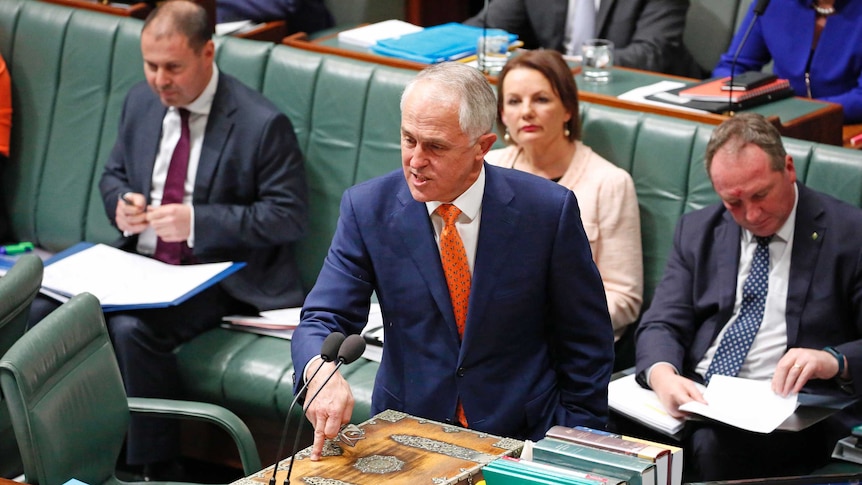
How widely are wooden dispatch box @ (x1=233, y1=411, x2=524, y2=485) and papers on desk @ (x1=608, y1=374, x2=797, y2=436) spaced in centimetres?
91

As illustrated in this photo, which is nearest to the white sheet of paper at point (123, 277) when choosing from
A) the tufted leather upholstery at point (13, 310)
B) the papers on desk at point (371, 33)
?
the tufted leather upholstery at point (13, 310)

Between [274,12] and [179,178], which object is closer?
[179,178]

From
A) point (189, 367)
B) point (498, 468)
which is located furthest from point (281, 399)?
point (498, 468)

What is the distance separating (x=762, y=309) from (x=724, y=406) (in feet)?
1.11

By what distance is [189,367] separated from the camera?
12.4 ft

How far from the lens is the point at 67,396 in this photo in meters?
2.60

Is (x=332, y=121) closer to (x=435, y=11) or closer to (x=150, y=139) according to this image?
(x=150, y=139)

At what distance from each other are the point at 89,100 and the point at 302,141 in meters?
0.89

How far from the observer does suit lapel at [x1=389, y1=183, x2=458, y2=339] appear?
8.17ft

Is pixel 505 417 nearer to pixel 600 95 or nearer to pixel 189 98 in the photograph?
pixel 600 95

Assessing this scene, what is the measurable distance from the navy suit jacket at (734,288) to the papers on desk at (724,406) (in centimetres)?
9

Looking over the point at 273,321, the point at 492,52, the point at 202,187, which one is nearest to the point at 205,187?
the point at 202,187

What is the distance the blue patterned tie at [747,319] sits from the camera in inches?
123

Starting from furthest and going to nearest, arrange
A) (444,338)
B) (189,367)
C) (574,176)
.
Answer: (189,367), (574,176), (444,338)
